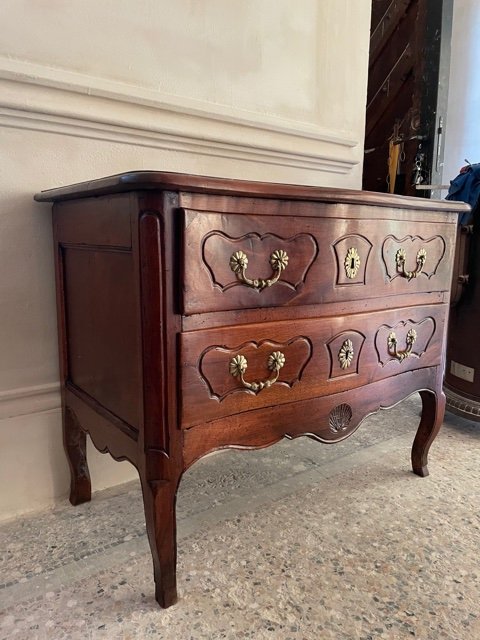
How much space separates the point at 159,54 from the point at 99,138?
0.29 metres

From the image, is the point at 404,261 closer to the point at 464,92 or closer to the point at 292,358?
the point at 292,358

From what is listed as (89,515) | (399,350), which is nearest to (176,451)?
(89,515)

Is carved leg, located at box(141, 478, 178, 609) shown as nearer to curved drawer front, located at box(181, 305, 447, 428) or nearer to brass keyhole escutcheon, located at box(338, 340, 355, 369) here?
curved drawer front, located at box(181, 305, 447, 428)

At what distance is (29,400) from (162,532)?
1.78 ft

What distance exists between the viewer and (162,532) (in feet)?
2.93

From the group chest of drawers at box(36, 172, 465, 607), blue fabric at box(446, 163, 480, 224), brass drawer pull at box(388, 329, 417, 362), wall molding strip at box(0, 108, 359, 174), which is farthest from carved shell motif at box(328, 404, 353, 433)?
blue fabric at box(446, 163, 480, 224)

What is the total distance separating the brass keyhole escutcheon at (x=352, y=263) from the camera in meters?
1.07

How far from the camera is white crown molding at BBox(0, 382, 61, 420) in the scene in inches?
47.0

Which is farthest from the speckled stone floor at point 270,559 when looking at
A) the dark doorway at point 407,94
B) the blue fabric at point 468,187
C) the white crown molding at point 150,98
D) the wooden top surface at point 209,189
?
the dark doorway at point 407,94

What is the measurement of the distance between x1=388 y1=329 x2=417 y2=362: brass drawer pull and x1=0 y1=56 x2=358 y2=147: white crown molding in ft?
2.50

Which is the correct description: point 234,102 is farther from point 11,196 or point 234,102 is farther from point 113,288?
point 113,288

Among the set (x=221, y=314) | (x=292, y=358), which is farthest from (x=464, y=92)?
(x=221, y=314)

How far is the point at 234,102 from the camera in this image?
145 cm

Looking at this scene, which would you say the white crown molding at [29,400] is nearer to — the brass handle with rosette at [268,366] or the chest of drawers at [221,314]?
the chest of drawers at [221,314]
